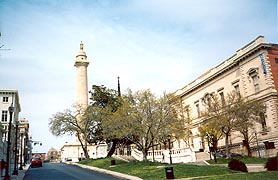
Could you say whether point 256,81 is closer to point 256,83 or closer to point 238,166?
point 256,83

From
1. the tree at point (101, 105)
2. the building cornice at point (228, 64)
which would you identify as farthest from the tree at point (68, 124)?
the building cornice at point (228, 64)

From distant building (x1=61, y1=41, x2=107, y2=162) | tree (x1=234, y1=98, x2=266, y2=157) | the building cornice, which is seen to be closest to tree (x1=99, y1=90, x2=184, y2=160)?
tree (x1=234, y1=98, x2=266, y2=157)

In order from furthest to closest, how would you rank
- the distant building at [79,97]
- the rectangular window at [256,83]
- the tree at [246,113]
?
1. the distant building at [79,97]
2. the rectangular window at [256,83]
3. the tree at [246,113]

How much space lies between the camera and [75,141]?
70875mm

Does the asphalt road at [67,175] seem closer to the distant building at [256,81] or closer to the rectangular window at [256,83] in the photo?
the distant building at [256,81]

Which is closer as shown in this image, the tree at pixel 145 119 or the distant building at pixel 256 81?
the tree at pixel 145 119

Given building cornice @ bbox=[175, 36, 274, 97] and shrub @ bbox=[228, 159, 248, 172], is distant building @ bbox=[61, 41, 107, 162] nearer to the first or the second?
building cornice @ bbox=[175, 36, 274, 97]

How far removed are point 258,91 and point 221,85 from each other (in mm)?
9808

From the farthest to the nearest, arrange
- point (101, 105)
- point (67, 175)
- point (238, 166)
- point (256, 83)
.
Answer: point (101, 105) → point (256, 83) → point (67, 175) → point (238, 166)

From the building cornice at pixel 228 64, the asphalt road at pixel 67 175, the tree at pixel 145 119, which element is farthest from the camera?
the building cornice at pixel 228 64

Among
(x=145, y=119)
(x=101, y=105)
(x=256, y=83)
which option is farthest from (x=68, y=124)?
(x=256, y=83)

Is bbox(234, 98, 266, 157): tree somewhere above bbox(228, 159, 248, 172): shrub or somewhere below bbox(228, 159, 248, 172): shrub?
above

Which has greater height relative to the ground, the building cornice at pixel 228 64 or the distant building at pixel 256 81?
the building cornice at pixel 228 64

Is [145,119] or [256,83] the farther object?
[256,83]
